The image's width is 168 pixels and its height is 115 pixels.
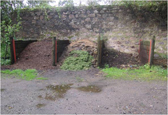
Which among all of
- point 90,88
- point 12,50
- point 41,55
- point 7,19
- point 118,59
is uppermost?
point 7,19

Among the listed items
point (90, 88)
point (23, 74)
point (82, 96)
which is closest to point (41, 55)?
point (23, 74)

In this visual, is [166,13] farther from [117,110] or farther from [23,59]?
[23,59]

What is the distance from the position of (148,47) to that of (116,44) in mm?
2053

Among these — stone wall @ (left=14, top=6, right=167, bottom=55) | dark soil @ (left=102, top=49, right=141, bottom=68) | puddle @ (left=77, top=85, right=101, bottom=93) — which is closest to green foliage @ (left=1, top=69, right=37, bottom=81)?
puddle @ (left=77, top=85, right=101, bottom=93)

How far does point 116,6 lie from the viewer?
778 centimetres

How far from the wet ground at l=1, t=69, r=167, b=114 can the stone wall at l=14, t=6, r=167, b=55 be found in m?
3.71

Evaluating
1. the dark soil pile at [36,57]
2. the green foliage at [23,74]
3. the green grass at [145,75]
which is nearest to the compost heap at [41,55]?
the dark soil pile at [36,57]

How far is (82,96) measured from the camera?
336cm

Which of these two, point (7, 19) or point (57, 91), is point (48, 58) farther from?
point (7, 19)

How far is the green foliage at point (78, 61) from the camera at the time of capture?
6.01 meters

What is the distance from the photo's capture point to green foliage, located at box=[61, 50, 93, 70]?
19.7 feet

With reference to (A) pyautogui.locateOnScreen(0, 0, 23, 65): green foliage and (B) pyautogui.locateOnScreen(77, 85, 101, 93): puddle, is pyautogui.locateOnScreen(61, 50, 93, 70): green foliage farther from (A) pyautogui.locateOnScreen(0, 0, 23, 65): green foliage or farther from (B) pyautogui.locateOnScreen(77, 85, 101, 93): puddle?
(A) pyautogui.locateOnScreen(0, 0, 23, 65): green foliage

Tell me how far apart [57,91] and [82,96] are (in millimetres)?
752

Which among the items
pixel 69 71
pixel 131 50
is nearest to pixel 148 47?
pixel 131 50
